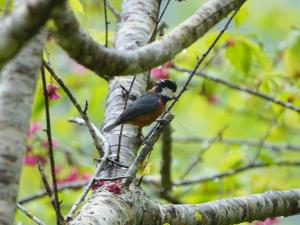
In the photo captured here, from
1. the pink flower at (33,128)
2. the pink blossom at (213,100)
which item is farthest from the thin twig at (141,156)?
the pink blossom at (213,100)

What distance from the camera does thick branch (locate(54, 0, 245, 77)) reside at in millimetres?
1612

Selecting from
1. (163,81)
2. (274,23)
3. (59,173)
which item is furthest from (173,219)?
(274,23)

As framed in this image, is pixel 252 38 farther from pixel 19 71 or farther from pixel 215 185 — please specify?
pixel 19 71

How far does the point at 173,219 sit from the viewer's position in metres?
2.76

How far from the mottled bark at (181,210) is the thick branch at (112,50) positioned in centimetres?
68

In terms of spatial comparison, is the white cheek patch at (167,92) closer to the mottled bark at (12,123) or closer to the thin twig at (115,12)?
the thin twig at (115,12)

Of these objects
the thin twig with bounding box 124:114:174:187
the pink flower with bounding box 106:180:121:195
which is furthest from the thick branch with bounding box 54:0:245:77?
the pink flower with bounding box 106:180:121:195

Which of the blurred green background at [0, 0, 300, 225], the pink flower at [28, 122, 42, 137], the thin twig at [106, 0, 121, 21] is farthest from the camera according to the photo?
the pink flower at [28, 122, 42, 137]

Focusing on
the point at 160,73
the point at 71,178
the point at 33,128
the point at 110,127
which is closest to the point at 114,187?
the point at 110,127

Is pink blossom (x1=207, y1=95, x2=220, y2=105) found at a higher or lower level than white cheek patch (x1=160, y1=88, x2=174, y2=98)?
higher

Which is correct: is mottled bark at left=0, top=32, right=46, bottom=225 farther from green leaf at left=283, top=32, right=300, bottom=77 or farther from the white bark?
green leaf at left=283, top=32, right=300, bottom=77

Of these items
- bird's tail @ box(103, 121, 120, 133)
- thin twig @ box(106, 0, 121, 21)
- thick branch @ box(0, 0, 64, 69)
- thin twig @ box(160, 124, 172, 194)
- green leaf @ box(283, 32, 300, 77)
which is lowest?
thick branch @ box(0, 0, 64, 69)

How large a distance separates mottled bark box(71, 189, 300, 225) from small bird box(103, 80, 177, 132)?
0.70 metres

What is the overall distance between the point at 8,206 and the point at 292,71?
4.34 metres
